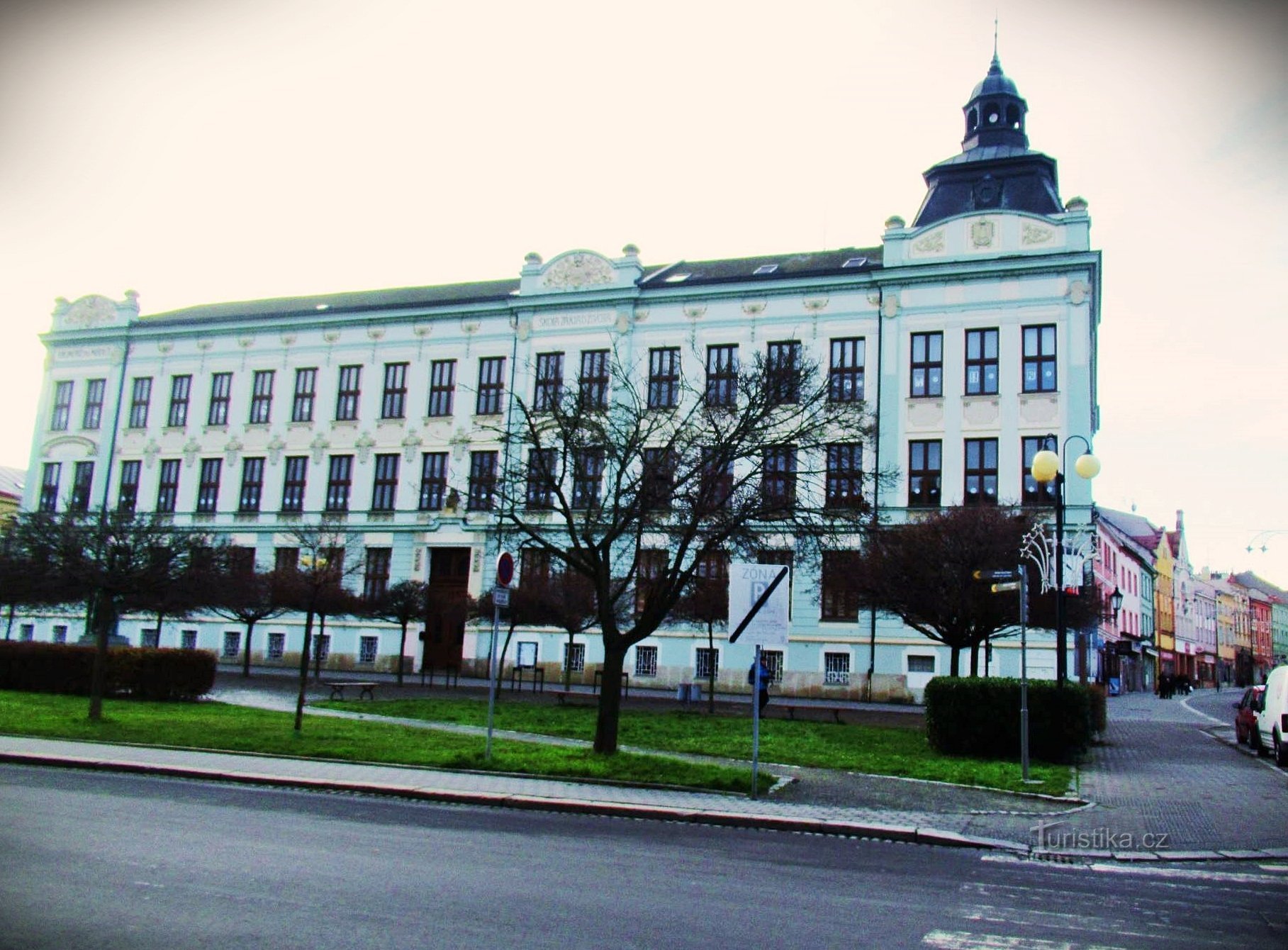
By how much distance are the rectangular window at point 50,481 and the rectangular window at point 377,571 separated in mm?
19763

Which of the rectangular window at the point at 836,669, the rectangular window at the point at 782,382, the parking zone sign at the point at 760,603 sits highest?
the rectangular window at the point at 782,382

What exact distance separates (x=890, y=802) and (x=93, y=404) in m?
54.3

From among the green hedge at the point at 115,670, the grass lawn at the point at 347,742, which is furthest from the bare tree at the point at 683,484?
the green hedge at the point at 115,670

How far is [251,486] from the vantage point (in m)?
51.2

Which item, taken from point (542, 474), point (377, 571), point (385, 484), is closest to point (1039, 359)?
point (542, 474)

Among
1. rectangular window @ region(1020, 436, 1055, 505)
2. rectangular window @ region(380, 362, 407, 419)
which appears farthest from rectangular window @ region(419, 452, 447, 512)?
rectangular window @ region(1020, 436, 1055, 505)

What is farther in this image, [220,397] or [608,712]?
[220,397]

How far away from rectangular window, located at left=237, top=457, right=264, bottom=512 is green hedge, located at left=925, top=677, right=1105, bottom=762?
3993 centimetres

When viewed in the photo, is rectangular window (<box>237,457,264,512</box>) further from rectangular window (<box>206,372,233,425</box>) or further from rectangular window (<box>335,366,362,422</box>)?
rectangular window (<box>335,366,362,422</box>)

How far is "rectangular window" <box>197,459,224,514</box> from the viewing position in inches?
2041

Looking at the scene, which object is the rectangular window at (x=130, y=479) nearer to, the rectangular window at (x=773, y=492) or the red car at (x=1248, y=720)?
the rectangular window at (x=773, y=492)

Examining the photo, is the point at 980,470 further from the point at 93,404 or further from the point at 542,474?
the point at 93,404

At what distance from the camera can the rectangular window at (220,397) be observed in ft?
173

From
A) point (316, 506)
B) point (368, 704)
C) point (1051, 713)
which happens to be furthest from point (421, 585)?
point (1051, 713)
